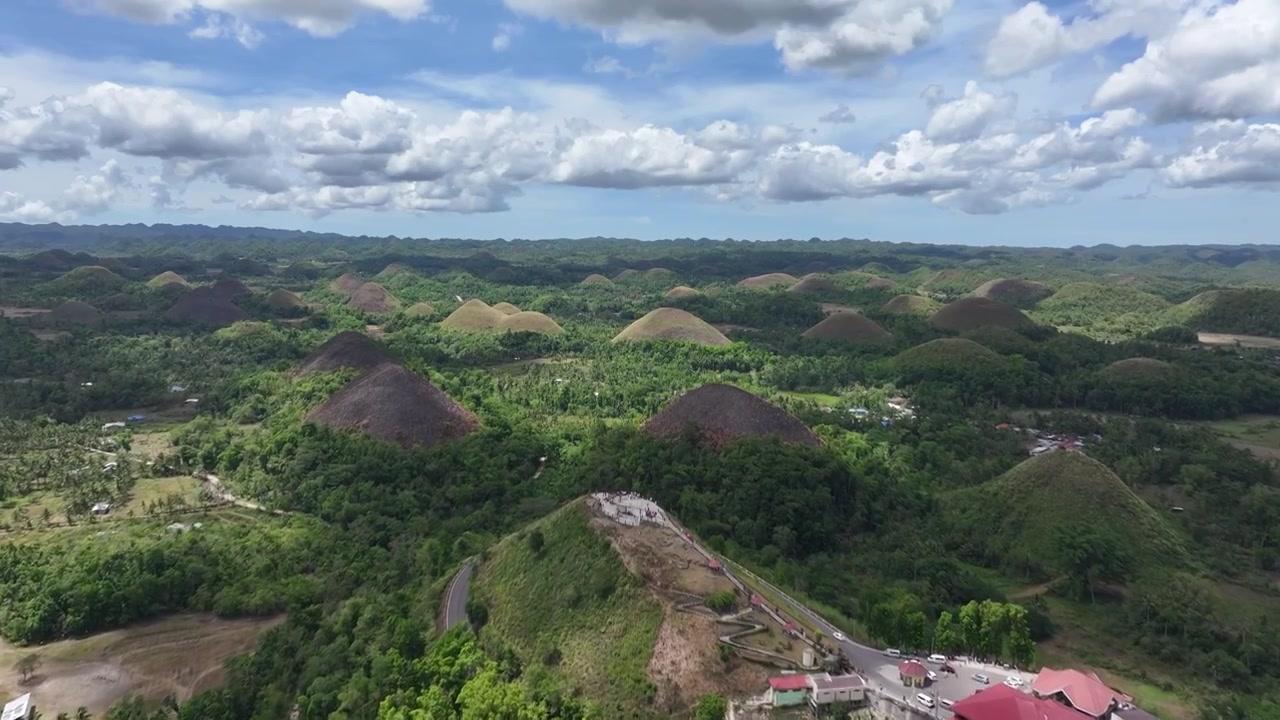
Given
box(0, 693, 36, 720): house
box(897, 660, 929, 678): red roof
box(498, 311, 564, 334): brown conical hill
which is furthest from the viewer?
box(498, 311, 564, 334): brown conical hill

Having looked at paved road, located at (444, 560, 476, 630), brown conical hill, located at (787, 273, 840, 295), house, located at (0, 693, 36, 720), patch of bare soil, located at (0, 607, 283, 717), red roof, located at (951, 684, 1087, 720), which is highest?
brown conical hill, located at (787, 273, 840, 295)

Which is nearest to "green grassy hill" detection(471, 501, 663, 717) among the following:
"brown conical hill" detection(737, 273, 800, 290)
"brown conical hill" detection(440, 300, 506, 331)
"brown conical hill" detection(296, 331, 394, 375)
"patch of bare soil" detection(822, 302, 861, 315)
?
"brown conical hill" detection(296, 331, 394, 375)

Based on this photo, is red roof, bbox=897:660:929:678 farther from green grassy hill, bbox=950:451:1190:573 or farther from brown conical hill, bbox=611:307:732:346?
brown conical hill, bbox=611:307:732:346

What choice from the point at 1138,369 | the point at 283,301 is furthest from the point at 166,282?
the point at 1138,369

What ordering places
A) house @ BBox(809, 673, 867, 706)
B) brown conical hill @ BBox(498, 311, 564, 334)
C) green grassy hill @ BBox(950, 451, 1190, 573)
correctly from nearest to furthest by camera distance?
house @ BBox(809, 673, 867, 706) → green grassy hill @ BBox(950, 451, 1190, 573) → brown conical hill @ BBox(498, 311, 564, 334)

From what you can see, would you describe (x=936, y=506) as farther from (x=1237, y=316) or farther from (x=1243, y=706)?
(x=1237, y=316)

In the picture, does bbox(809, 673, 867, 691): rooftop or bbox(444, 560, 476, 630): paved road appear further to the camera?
bbox(444, 560, 476, 630): paved road

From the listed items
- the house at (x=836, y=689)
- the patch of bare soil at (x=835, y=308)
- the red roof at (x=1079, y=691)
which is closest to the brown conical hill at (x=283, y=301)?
the patch of bare soil at (x=835, y=308)

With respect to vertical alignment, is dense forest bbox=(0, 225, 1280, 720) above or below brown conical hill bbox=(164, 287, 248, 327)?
below
